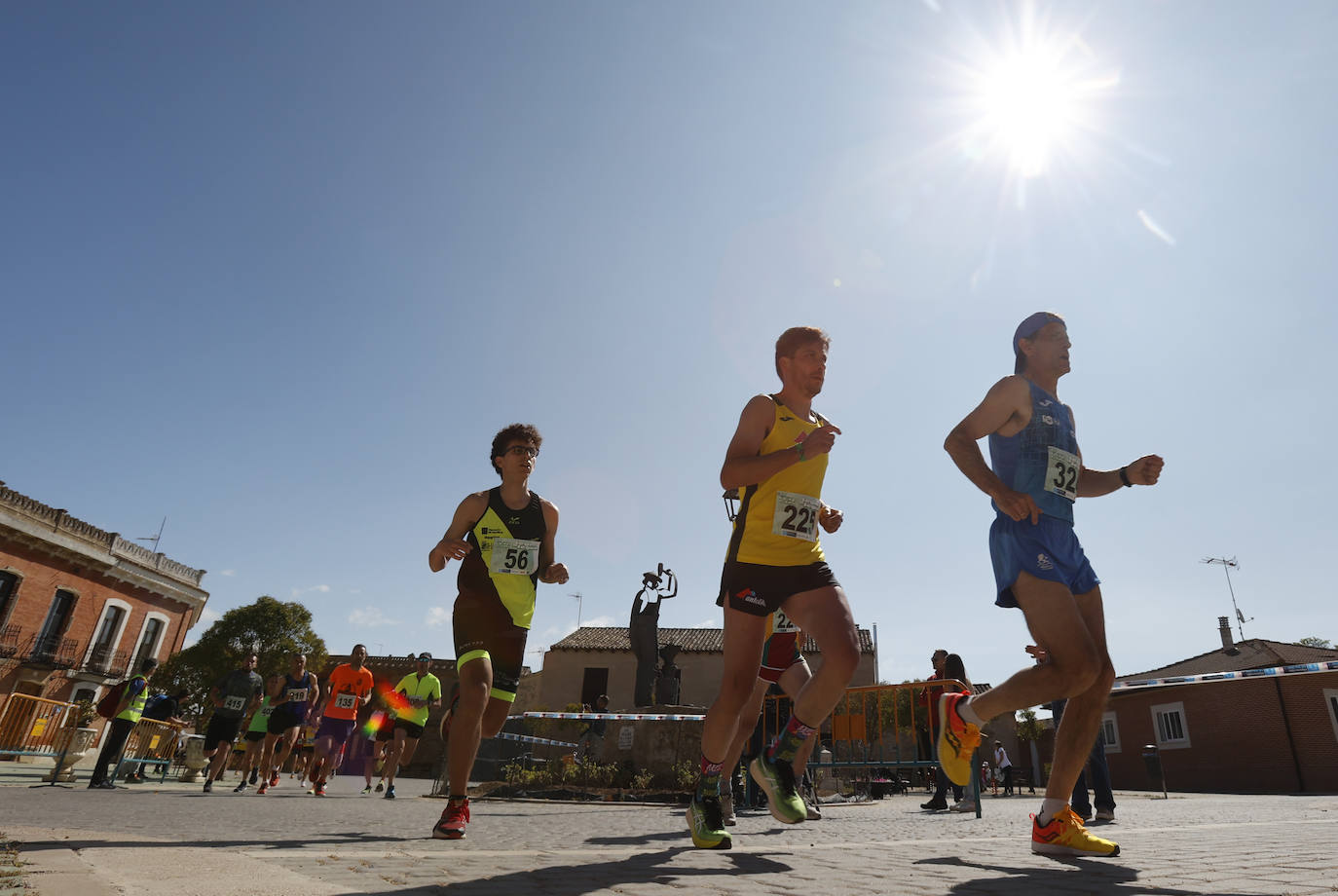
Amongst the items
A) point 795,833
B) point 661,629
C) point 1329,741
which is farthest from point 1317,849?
point 661,629

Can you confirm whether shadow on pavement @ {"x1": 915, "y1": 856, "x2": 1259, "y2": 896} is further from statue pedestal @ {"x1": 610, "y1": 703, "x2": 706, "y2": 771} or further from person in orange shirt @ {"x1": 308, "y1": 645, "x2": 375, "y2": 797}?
statue pedestal @ {"x1": 610, "y1": 703, "x2": 706, "y2": 771}

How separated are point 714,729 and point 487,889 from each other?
5.53 feet

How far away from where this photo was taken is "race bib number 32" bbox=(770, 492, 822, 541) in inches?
143

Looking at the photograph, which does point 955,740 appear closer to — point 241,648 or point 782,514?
point 782,514

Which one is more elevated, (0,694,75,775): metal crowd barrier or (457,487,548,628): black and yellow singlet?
(457,487,548,628): black and yellow singlet

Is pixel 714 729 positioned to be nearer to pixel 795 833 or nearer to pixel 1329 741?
pixel 795 833

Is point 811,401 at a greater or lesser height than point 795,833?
greater

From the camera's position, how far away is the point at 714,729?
11.6 feet

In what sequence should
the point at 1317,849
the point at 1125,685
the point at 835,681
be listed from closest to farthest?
the point at 1317,849 < the point at 835,681 < the point at 1125,685

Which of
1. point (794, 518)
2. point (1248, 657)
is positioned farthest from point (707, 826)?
point (1248, 657)

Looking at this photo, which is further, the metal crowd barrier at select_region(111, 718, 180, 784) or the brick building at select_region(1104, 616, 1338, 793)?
the brick building at select_region(1104, 616, 1338, 793)

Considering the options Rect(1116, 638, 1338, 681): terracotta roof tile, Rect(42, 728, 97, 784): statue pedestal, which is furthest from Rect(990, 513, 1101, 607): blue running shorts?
Rect(1116, 638, 1338, 681): terracotta roof tile

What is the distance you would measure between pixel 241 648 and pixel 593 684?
62.6ft

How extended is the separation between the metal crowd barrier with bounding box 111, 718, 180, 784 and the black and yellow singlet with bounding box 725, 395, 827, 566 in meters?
12.3
